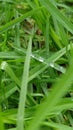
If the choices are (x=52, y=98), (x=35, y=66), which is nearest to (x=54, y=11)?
(x=35, y=66)

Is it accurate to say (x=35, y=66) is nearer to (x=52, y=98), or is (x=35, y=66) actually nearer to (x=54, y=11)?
(x=54, y=11)

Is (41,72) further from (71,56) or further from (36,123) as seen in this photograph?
(36,123)

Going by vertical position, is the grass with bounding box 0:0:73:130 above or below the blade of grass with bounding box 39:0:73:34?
below

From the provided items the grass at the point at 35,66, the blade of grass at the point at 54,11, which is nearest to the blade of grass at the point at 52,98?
the grass at the point at 35,66

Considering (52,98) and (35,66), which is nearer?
(52,98)

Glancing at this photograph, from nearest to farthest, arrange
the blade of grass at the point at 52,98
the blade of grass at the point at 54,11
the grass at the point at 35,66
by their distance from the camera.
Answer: the blade of grass at the point at 52,98 → the grass at the point at 35,66 → the blade of grass at the point at 54,11

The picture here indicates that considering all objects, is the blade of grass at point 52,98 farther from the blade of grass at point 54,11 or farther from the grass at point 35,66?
the blade of grass at point 54,11

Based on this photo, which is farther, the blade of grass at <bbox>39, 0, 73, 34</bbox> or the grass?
the blade of grass at <bbox>39, 0, 73, 34</bbox>

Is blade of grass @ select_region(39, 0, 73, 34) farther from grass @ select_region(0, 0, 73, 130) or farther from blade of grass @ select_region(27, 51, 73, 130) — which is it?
blade of grass @ select_region(27, 51, 73, 130)

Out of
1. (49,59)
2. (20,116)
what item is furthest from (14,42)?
(20,116)

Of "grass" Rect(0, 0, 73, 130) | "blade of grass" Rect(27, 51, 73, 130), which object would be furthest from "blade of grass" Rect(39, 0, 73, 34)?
"blade of grass" Rect(27, 51, 73, 130)

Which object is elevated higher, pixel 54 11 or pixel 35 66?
pixel 54 11

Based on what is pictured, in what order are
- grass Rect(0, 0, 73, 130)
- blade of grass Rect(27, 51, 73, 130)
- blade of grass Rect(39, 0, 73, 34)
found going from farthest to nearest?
blade of grass Rect(39, 0, 73, 34)
grass Rect(0, 0, 73, 130)
blade of grass Rect(27, 51, 73, 130)
